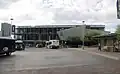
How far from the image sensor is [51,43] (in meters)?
73.6

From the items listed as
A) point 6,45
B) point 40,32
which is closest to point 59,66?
point 6,45

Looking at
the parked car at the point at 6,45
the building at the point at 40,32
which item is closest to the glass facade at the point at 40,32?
the building at the point at 40,32

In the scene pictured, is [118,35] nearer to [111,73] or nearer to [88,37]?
[111,73]

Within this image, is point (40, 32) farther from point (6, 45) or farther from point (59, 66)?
point (59, 66)

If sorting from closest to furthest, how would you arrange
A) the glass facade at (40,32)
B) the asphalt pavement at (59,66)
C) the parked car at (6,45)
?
the asphalt pavement at (59,66) < the parked car at (6,45) < the glass facade at (40,32)

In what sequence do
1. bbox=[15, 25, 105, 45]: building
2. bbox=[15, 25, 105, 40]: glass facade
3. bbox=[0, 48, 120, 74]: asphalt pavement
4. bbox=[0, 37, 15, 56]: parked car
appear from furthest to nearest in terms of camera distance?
bbox=[15, 25, 105, 40]: glass facade < bbox=[15, 25, 105, 45]: building < bbox=[0, 37, 15, 56]: parked car < bbox=[0, 48, 120, 74]: asphalt pavement

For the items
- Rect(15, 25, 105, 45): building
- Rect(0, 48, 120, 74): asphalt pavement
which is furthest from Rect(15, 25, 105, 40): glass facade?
Rect(0, 48, 120, 74): asphalt pavement

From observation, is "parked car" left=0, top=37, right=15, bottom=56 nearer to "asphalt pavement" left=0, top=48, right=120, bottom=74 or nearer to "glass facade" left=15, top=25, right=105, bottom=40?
"asphalt pavement" left=0, top=48, right=120, bottom=74

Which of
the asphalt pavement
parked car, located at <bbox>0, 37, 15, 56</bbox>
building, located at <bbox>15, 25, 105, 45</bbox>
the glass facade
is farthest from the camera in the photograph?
the glass facade

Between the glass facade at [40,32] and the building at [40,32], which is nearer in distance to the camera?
the building at [40,32]

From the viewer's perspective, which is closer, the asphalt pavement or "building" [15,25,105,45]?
the asphalt pavement

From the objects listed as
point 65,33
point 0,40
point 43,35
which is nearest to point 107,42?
point 0,40

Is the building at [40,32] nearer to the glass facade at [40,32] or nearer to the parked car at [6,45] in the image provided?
the glass facade at [40,32]

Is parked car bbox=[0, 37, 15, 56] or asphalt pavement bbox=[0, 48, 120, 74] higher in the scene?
parked car bbox=[0, 37, 15, 56]
